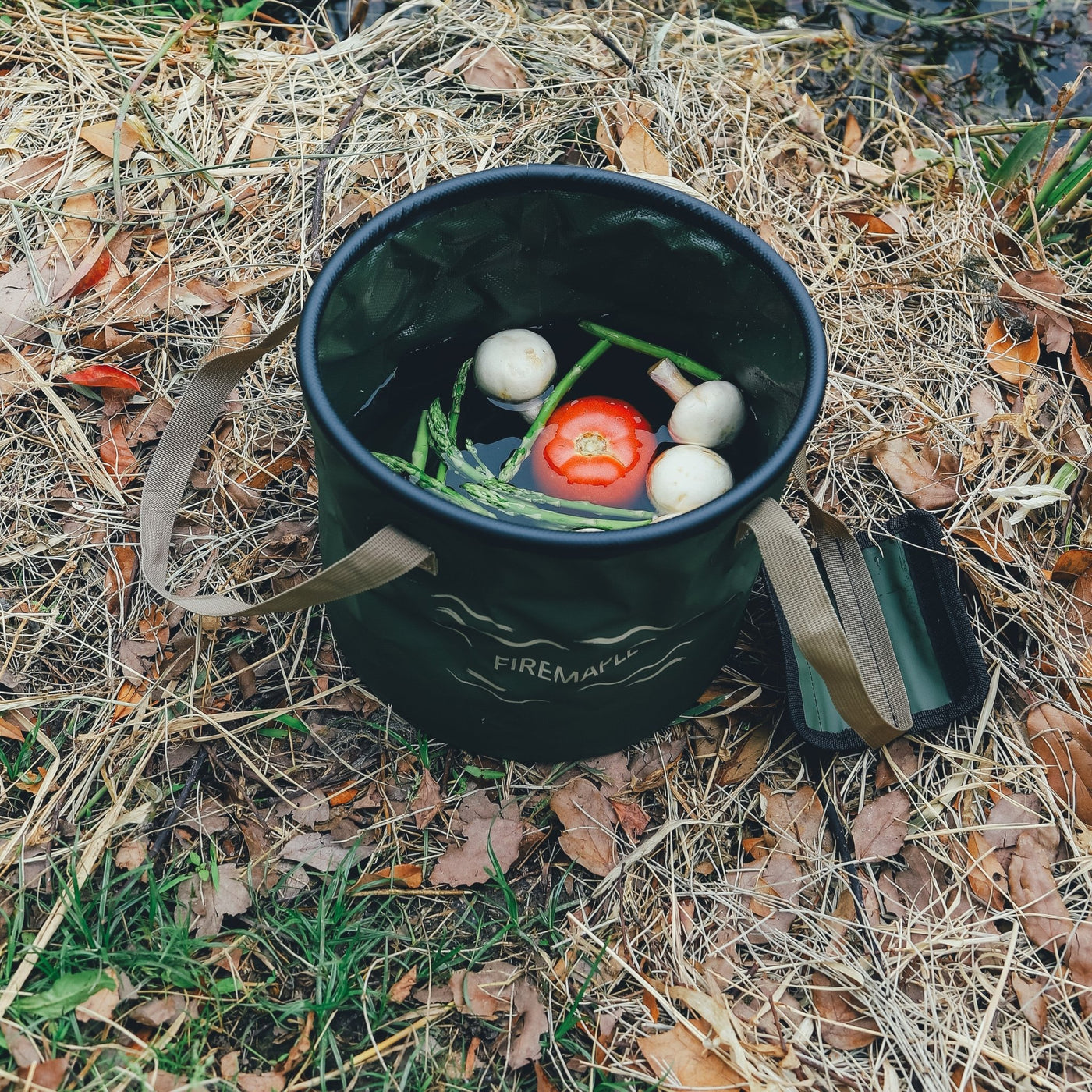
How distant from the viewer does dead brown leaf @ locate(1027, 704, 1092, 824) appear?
1680 millimetres

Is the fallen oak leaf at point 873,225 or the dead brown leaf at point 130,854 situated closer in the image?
the dead brown leaf at point 130,854

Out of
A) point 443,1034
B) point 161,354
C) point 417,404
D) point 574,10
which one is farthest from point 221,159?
point 443,1034

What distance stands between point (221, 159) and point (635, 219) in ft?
3.89

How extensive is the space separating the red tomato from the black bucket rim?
1.24 feet

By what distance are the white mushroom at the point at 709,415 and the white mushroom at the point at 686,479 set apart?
60 millimetres

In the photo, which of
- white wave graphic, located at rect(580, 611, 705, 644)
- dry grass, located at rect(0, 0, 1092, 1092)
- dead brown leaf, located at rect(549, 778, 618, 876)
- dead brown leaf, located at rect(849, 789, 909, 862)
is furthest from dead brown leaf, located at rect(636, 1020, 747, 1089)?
white wave graphic, located at rect(580, 611, 705, 644)

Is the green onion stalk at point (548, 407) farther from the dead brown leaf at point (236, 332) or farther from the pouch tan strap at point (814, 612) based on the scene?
the dead brown leaf at point (236, 332)

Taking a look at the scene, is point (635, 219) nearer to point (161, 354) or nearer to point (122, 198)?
point (161, 354)

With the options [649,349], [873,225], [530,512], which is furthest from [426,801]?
[873,225]

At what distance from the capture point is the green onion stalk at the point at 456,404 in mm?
1769

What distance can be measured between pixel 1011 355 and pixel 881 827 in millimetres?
1124

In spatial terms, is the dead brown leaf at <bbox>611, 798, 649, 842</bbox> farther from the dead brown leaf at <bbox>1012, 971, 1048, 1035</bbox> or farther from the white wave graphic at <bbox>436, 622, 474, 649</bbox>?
the dead brown leaf at <bbox>1012, 971, 1048, 1035</bbox>

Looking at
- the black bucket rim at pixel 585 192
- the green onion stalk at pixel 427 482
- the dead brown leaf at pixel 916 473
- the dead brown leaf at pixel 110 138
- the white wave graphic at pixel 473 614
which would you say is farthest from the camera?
the dead brown leaf at pixel 110 138

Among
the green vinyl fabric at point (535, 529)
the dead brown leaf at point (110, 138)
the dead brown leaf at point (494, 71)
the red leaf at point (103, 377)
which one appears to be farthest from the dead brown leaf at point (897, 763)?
the dead brown leaf at point (110, 138)
